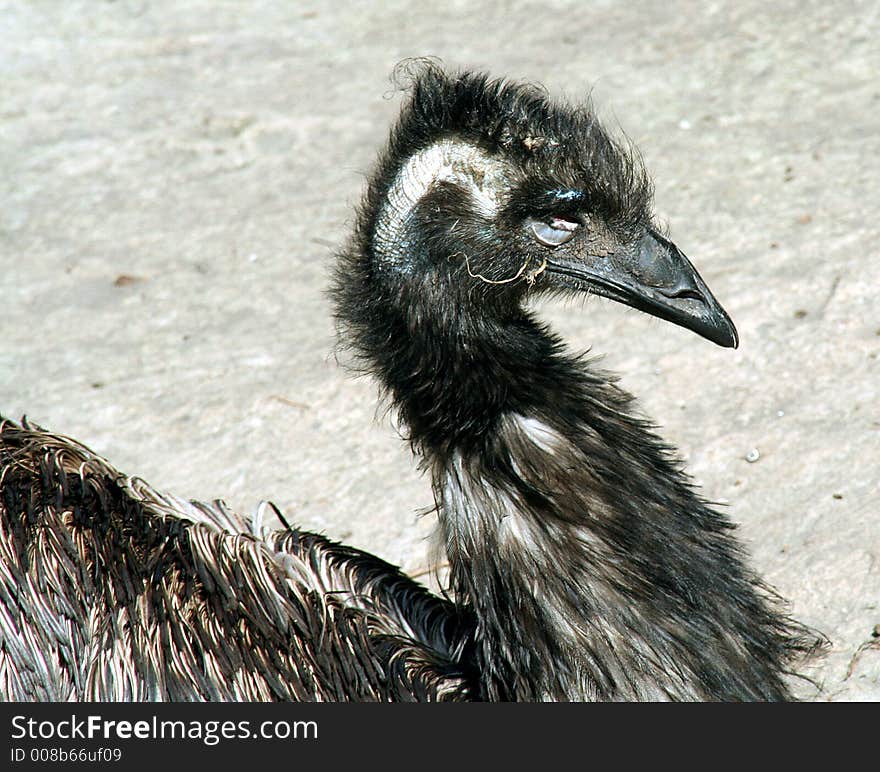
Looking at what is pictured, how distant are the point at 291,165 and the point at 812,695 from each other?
13.0 ft

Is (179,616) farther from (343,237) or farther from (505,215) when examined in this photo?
(343,237)

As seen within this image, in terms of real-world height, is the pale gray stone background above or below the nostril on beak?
above

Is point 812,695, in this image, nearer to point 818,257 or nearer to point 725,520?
point 725,520

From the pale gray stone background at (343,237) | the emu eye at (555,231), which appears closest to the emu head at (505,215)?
the emu eye at (555,231)

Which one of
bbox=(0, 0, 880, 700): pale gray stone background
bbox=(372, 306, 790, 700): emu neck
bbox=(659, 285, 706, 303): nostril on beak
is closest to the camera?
bbox=(372, 306, 790, 700): emu neck

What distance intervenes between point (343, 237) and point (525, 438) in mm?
3194

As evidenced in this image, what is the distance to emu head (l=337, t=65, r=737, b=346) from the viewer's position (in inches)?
127

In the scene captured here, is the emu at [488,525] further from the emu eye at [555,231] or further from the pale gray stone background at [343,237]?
the pale gray stone background at [343,237]

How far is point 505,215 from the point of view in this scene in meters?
3.26

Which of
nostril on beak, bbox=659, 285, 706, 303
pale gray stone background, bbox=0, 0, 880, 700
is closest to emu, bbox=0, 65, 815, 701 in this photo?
nostril on beak, bbox=659, 285, 706, 303

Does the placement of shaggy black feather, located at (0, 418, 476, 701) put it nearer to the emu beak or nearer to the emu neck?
the emu neck

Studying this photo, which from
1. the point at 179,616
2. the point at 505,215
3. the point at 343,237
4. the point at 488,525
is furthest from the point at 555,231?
the point at 343,237

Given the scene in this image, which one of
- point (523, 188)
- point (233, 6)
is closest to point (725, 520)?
point (523, 188)

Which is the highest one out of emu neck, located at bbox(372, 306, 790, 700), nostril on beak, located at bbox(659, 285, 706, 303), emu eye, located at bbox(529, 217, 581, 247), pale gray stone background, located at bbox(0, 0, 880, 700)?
pale gray stone background, located at bbox(0, 0, 880, 700)
